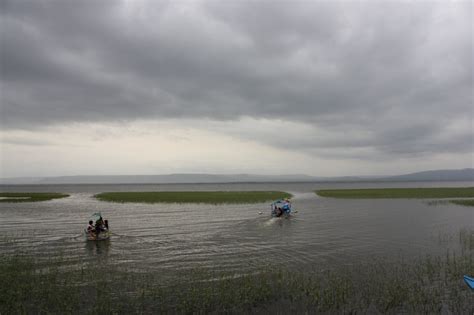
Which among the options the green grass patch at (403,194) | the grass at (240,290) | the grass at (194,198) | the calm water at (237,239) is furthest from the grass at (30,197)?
the green grass patch at (403,194)

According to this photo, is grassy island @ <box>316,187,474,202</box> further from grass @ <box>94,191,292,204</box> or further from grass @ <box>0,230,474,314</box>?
grass @ <box>0,230,474,314</box>

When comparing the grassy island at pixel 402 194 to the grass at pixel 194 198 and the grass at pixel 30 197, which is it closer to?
the grass at pixel 194 198

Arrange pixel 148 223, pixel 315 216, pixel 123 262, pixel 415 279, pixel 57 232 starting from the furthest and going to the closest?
pixel 315 216, pixel 148 223, pixel 57 232, pixel 123 262, pixel 415 279

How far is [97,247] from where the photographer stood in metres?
25.2

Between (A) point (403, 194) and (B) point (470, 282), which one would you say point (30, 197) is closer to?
(B) point (470, 282)

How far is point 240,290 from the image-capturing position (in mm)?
14188

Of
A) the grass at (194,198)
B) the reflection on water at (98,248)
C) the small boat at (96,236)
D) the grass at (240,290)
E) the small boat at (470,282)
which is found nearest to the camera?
the grass at (240,290)

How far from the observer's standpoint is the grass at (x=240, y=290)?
12.8 metres

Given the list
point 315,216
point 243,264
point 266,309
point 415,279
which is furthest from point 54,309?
point 315,216

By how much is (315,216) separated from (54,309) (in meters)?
36.6

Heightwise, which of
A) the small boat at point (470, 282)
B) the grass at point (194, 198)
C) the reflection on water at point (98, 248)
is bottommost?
the reflection on water at point (98, 248)

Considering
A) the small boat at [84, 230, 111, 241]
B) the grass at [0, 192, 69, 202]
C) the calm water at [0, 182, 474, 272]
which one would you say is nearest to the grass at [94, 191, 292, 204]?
the grass at [0, 192, 69, 202]

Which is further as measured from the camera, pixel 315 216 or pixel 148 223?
pixel 315 216

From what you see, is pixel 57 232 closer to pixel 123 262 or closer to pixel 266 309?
pixel 123 262
